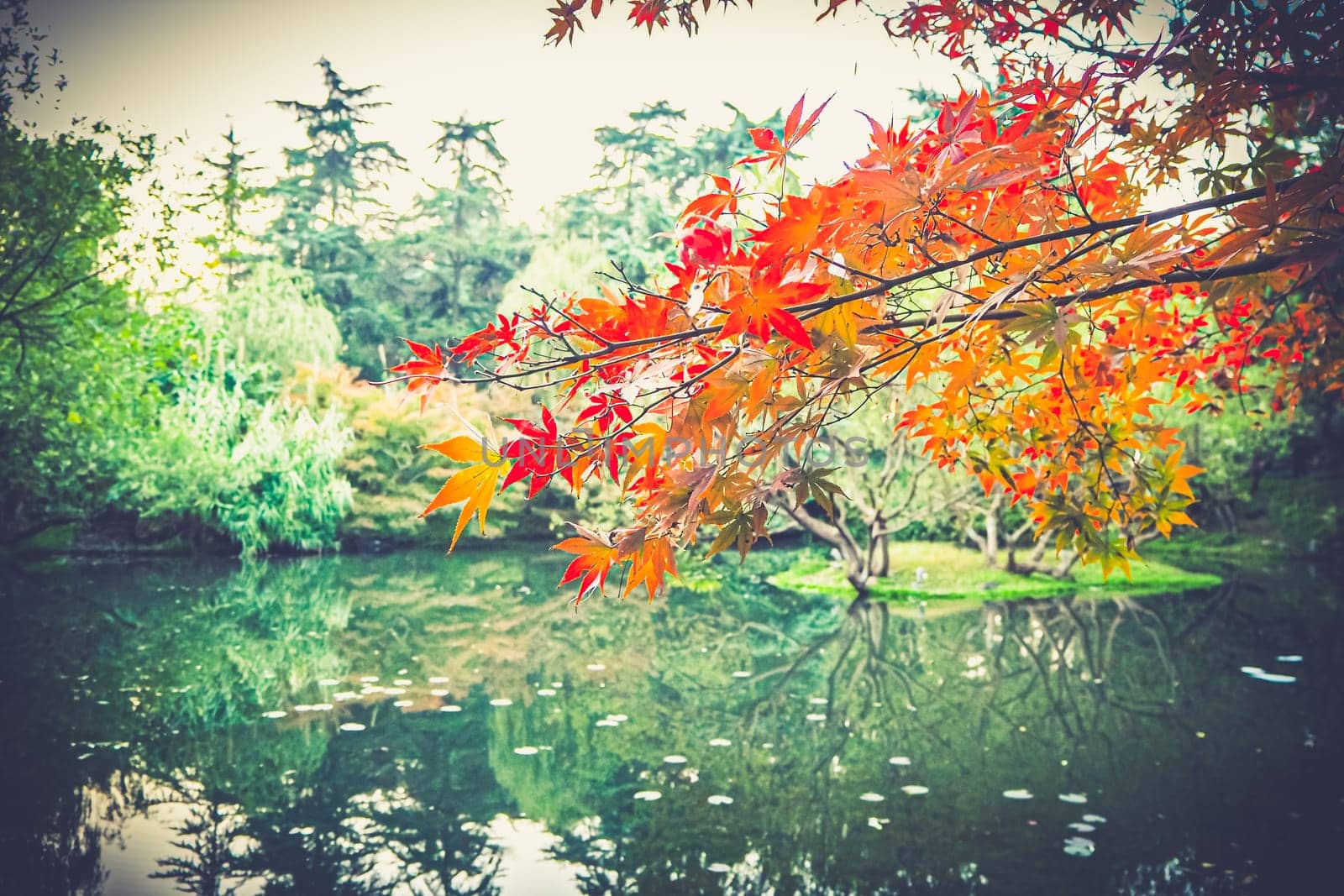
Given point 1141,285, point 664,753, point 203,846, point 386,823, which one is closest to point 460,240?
point 664,753

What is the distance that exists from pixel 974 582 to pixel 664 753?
711 cm

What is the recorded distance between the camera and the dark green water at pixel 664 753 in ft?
10.8

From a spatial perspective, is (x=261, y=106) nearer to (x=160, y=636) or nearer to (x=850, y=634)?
(x=160, y=636)

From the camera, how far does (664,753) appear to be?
4641 millimetres

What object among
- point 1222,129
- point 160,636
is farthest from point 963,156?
point 160,636

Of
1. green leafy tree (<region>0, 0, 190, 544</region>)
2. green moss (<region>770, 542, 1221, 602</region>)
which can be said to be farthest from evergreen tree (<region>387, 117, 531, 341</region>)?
green moss (<region>770, 542, 1221, 602</region>)

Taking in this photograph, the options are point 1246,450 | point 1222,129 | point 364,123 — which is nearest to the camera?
point 1222,129

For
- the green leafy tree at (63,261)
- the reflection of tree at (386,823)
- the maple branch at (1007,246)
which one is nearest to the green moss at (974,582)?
the reflection of tree at (386,823)

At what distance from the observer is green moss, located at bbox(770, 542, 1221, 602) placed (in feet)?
33.0

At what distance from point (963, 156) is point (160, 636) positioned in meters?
7.97

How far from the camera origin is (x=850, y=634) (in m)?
7.80

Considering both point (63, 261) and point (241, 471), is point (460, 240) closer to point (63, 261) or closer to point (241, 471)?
point (241, 471)

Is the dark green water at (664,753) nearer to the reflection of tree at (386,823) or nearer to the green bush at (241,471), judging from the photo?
the reflection of tree at (386,823)

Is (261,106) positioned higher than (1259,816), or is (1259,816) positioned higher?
(261,106)
